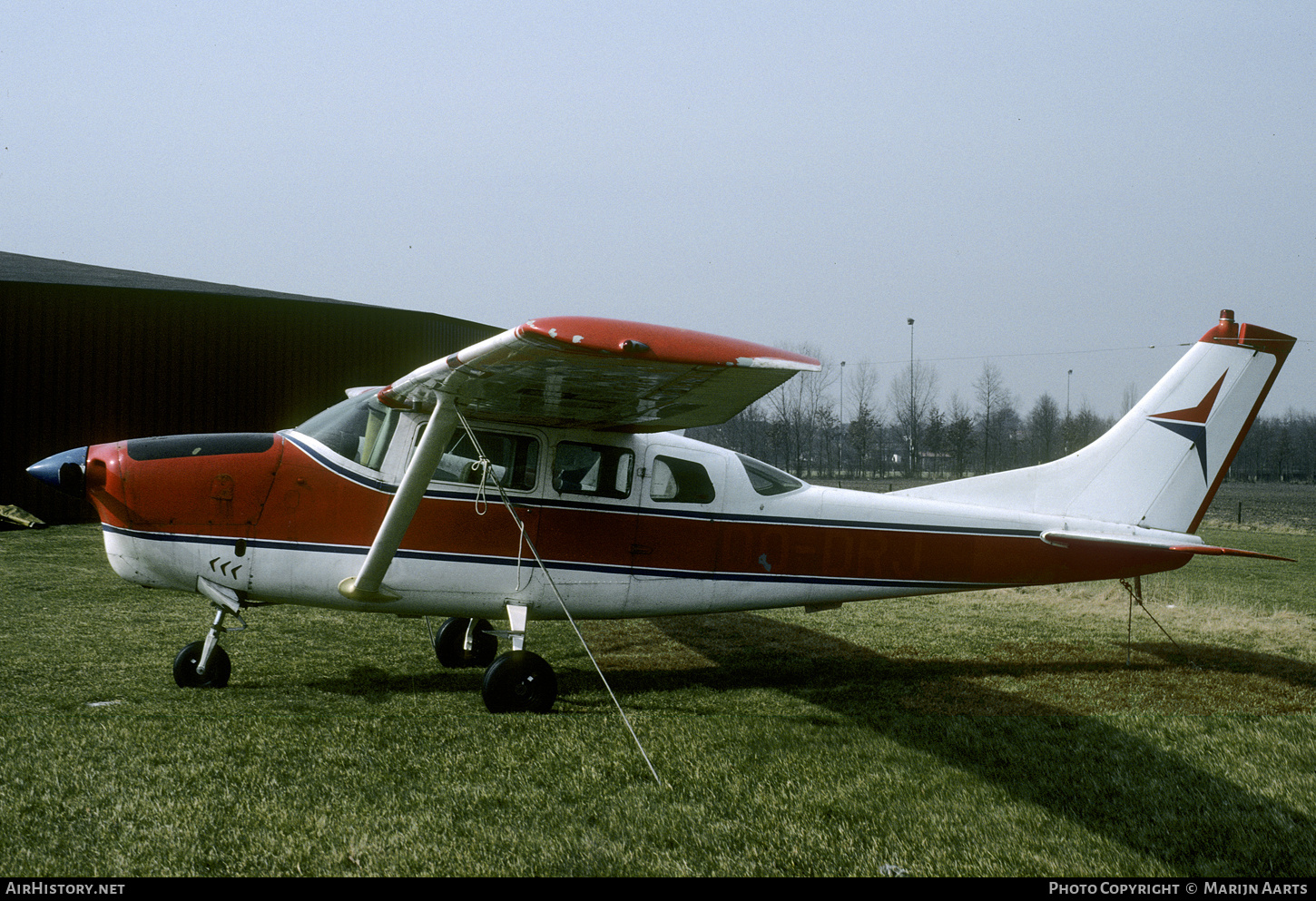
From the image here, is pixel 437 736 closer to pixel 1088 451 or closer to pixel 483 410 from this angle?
pixel 483 410

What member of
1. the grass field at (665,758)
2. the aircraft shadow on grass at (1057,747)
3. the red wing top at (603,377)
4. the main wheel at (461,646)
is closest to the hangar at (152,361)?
the grass field at (665,758)

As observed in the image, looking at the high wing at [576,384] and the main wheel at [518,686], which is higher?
the high wing at [576,384]

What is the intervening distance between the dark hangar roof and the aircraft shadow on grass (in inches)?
774

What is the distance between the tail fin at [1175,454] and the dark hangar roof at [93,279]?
20.8 m

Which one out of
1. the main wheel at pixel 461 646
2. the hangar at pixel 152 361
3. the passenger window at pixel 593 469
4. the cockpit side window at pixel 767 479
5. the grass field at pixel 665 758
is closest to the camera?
the grass field at pixel 665 758

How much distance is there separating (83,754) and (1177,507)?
325 inches

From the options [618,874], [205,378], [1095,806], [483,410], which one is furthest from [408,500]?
[205,378]

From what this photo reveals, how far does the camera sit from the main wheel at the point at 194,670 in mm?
5953

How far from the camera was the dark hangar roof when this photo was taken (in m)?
20.9

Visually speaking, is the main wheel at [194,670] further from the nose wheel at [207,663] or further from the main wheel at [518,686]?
the main wheel at [518,686]

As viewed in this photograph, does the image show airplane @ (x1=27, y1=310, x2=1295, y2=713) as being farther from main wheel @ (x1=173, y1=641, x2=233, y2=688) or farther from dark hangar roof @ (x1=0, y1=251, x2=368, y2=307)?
dark hangar roof @ (x1=0, y1=251, x2=368, y2=307)

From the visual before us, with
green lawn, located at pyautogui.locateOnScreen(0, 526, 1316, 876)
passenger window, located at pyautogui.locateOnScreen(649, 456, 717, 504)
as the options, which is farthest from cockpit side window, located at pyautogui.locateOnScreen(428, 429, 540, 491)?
green lawn, located at pyautogui.locateOnScreen(0, 526, 1316, 876)

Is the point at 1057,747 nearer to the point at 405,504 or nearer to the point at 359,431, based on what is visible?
the point at 405,504

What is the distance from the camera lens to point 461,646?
731 centimetres
